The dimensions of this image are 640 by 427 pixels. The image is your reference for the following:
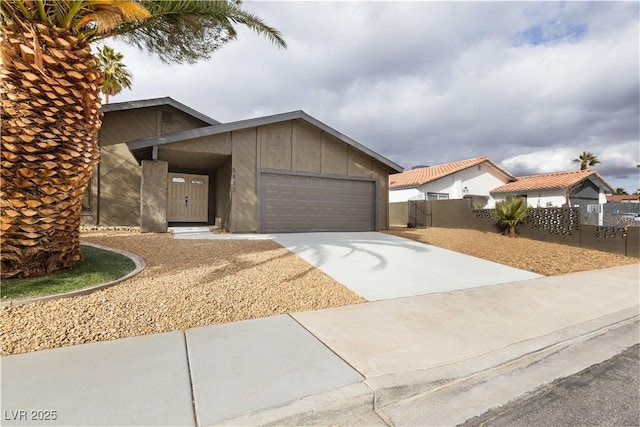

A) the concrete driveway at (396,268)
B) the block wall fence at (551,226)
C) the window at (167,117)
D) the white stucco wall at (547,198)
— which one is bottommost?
the concrete driveway at (396,268)

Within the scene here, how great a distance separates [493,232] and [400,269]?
29.7 ft

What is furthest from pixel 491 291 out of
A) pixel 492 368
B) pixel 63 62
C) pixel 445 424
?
pixel 63 62

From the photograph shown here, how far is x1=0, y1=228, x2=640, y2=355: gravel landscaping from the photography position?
3234 millimetres

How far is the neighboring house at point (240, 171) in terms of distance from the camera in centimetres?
1058

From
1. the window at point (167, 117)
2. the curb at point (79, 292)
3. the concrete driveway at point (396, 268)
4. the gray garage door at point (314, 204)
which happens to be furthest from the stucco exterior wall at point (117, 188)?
the curb at point (79, 292)

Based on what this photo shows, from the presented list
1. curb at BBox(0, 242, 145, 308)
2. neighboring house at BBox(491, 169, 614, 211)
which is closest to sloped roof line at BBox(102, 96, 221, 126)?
curb at BBox(0, 242, 145, 308)

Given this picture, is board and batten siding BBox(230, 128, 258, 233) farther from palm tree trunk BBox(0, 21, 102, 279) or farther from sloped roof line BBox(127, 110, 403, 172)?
palm tree trunk BBox(0, 21, 102, 279)

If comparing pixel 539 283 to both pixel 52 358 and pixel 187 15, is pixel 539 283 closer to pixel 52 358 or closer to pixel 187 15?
pixel 52 358

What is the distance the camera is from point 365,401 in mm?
2434

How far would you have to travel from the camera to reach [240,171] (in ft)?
36.8

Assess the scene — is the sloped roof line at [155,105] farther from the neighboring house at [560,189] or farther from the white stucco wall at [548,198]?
the white stucco wall at [548,198]

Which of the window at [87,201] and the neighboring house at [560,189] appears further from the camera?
the neighboring house at [560,189]

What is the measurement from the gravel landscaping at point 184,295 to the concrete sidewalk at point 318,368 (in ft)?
0.90

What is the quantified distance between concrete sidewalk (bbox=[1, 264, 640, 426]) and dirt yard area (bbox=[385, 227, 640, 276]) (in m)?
3.85
